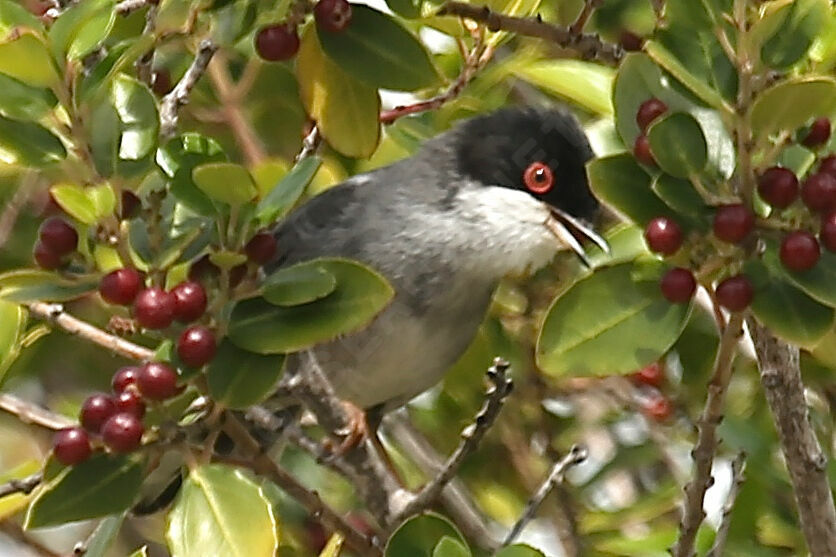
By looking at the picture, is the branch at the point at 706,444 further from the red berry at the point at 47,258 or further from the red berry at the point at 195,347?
the red berry at the point at 47,258

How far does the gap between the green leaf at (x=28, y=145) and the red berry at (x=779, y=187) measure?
0.94 metres

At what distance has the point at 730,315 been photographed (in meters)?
1.88

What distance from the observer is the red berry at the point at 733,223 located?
172 centimetres

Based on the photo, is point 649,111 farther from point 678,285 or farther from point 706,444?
point 706,444

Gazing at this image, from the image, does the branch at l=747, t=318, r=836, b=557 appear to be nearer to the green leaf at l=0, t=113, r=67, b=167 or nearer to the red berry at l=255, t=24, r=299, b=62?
the red berry at l=255, t=24, r=299, b=62

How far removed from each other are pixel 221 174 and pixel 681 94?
2.08ft

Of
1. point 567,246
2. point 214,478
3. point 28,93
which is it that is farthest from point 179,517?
point 567,246

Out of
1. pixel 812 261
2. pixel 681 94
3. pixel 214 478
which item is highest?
pixel 681 94

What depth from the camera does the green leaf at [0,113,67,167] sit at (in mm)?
1857

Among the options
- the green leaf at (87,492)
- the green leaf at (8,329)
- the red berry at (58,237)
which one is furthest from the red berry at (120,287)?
the green leaf at (8,329)

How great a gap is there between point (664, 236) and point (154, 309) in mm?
670

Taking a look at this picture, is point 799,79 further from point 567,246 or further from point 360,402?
point 360,402

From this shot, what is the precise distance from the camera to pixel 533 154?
3086mm

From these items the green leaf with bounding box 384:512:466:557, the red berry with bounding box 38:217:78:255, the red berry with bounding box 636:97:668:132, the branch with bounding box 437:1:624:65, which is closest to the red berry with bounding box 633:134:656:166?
the red berry with bounding box 636:97:668:132
